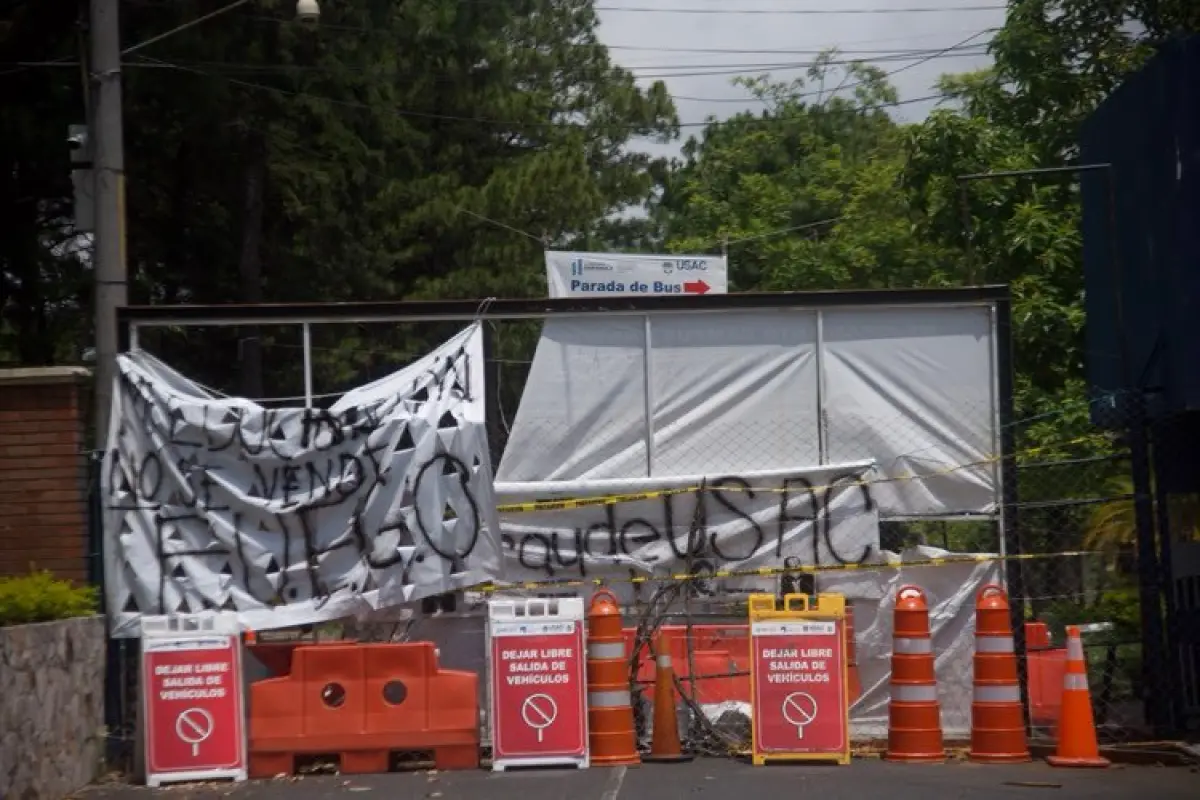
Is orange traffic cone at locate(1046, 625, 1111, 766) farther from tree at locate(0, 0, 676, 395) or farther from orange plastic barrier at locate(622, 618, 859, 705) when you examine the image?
tree at locate(0, 0, 676, 395)

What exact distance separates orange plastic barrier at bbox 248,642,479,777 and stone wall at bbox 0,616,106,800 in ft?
3.62

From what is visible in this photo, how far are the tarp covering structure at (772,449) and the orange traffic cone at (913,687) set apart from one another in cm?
123

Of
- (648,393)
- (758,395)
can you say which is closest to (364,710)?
(648,393)

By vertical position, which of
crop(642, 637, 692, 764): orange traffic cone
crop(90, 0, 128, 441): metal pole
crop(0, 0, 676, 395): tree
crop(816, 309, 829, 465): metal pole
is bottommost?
crop(642, 637, 692, 764): orange traffic cone

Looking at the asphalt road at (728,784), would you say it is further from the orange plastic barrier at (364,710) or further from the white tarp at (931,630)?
the white tarp at (931,630)

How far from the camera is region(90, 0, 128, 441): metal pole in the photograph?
492 inches

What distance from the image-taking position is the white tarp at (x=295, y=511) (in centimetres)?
1190

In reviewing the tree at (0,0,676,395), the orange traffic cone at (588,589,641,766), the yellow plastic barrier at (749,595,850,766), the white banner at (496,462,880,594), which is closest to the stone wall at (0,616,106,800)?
the white banner at (496,462,880,594)

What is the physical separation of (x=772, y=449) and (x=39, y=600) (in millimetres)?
5496

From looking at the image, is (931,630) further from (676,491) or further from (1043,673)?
(676,491)

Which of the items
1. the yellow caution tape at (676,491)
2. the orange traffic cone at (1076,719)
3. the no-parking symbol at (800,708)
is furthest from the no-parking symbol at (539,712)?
the orange traffic cone at (1076,719)

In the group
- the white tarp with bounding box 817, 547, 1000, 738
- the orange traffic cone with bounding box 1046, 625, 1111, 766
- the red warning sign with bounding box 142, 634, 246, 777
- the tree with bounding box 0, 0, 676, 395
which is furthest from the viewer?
the tree with bounding box 0, 0, 676, 395

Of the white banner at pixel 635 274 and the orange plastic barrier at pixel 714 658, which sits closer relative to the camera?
the orange plastic barrier at pixel 714 658

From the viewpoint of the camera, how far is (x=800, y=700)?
426 inches
